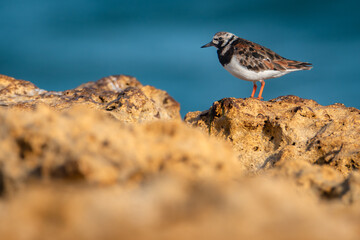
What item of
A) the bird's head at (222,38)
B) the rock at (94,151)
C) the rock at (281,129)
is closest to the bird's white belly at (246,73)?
the bird's head at (222,38)

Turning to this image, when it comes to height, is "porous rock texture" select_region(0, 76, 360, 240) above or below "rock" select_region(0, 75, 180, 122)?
below

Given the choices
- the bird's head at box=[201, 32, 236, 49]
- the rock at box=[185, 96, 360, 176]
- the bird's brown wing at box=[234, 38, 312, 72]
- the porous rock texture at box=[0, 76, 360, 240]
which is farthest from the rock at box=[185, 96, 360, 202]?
the bird's head at box=[201, 32, 236, 49]

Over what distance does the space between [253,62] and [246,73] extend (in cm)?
32

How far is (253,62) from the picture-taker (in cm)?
994

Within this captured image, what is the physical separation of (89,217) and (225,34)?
9842 mm

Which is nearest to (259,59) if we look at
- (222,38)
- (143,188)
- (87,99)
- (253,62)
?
(253,62)

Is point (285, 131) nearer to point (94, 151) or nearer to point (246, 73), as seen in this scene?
point (94, 151)

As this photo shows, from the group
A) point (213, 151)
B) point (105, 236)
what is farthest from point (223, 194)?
point (213, 151)

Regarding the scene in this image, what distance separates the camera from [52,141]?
234cm

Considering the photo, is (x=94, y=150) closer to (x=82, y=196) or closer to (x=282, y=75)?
(x=82, y=196)

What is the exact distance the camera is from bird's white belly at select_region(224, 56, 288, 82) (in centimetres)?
999

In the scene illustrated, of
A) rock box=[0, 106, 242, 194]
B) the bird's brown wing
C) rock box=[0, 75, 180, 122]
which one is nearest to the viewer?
rock box=[0, 106, 242, 194]

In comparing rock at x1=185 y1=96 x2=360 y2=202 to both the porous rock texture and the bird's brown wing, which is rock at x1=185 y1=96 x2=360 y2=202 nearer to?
the porous rock texture

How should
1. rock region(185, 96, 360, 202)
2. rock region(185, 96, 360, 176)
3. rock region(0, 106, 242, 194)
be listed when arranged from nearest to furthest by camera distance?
rock region(0, 106, 242, 194)
rock region(185, 96, 360, 202)
rock region(185, 96, 360, 176)
